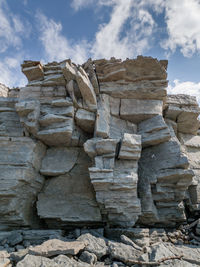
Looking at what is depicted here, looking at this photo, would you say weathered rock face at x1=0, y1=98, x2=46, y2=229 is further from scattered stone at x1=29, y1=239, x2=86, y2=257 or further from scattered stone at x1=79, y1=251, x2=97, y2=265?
scattered stone at x1=79, y1=251, x2=97, y2=265

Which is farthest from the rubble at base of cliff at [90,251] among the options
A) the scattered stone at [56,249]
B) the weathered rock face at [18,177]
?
the weathered rock face at [18,177]

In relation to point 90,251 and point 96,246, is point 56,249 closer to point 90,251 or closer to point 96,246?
point 90,251

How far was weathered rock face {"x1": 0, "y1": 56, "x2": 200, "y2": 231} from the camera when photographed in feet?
31.5

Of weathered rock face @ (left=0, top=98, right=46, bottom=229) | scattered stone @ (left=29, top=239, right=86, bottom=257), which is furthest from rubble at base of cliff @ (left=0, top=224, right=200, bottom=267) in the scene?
weathered rock face @ (left=0, top=98, right=46, bottom=229)

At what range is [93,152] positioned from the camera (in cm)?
993

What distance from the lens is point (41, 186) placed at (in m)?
11.1

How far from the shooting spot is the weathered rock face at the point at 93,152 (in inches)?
378

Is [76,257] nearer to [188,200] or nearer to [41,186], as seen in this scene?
[41,186]

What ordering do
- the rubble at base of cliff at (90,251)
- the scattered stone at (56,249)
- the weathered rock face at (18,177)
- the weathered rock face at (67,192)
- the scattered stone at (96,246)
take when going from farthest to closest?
the weathered rock face at (67,192), the weathered rock face at (18,177), the scattered stone at (96,246), the scattered stone at (56,249), the rubble at base of cliff at (90,251)

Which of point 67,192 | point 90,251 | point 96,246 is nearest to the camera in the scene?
point 90,251

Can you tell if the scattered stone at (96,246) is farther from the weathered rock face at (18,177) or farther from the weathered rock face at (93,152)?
the weathered rock face at (18,177)

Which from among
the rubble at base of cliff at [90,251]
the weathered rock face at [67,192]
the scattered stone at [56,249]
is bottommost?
the rubble at base of cliff at [90,251]

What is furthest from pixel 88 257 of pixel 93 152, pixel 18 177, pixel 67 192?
pixel 18 177

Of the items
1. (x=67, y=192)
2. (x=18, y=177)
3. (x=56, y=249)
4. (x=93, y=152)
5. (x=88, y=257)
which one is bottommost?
(x=88, y=257)
